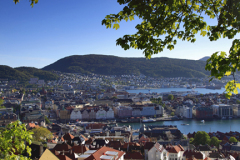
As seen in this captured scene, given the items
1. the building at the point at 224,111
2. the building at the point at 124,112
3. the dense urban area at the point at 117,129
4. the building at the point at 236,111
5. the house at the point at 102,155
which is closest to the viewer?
the house at the point at 102,155

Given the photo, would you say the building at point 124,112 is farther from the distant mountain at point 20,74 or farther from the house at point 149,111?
the distant mountain at point 20,74

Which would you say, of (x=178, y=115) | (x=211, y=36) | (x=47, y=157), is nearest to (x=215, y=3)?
(x=211, y=36)

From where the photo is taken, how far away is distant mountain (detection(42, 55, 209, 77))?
77000 mm

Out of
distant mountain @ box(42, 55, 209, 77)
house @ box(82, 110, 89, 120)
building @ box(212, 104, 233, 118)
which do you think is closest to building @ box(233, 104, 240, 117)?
building @ box(212, 104, 233, 118)

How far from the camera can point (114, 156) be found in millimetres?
5070

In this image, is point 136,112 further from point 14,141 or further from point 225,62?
point 225,62

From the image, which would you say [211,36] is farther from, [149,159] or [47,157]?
[149,159]

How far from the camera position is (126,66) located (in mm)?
80500

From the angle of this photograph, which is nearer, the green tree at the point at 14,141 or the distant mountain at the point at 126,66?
the green tree at the point at 14,141

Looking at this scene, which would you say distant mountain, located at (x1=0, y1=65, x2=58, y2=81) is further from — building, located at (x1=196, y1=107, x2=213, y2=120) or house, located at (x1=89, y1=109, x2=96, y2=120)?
building, located at (x1=196, y1=107, x2=213, y2=120)

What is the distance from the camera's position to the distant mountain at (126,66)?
77.0 meters

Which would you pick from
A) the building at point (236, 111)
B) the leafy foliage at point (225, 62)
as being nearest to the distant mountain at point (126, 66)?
the building at point (236, 111)

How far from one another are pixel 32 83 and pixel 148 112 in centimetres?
3542

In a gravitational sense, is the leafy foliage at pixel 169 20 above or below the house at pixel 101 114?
above
